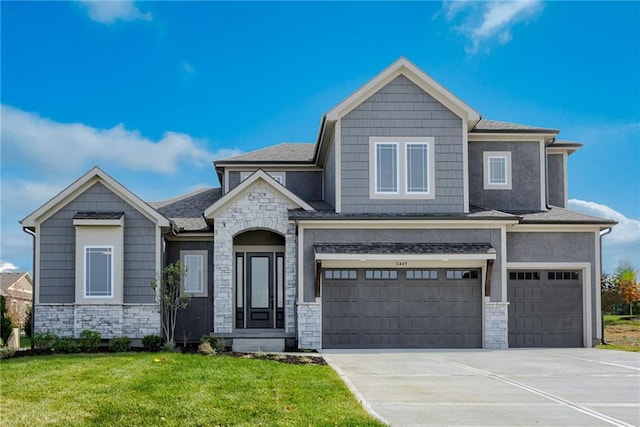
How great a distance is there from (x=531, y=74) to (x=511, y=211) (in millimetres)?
4277

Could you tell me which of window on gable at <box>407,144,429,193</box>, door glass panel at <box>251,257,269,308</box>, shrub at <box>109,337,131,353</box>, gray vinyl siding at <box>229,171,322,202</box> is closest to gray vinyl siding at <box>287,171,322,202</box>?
gray vinyl siding at <box>229,171,322,202</box>

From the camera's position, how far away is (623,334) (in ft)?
79.7

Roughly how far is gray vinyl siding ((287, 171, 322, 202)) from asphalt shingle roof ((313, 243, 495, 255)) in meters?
5.56

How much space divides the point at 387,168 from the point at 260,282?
5299 mm

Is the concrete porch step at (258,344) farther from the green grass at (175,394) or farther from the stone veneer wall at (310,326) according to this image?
the green grass at (175,394)

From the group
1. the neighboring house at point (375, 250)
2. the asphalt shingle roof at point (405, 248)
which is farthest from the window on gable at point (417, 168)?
the asphalt shingle roof at point (405, 248)

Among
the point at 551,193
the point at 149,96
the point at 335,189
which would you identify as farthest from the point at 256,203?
the point at 551,193

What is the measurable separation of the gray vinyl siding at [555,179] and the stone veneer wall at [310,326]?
31.3 feet

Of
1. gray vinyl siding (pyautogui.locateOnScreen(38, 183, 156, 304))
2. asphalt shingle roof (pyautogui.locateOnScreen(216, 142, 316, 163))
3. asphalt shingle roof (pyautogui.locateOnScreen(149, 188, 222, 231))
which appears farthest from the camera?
asphalt shingle roof (pyautogui.locateOnScreen(216, 142, 316, 163))

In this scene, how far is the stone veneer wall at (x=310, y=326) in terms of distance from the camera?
56.9 ft

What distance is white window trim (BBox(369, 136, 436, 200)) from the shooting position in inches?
714

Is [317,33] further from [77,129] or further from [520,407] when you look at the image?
[520,407]

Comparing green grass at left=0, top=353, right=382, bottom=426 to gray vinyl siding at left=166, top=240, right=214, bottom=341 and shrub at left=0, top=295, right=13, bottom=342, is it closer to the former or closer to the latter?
gray vinyl siding at left=166, top=240, right=214, bottom=341

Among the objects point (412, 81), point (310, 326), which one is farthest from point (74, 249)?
point (412, 81)
